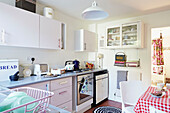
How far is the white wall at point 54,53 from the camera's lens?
2.12 m

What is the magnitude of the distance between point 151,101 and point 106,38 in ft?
8.24

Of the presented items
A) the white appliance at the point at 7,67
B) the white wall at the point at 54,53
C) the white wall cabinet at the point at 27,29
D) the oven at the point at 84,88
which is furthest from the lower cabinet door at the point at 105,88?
the white appliance at the point at 7,67

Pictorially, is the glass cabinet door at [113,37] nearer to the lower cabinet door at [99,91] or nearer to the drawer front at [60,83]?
the lower cabinet door at [99,91]

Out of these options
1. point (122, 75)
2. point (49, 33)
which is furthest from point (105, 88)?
point (49, 33)

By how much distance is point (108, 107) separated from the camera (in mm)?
3074

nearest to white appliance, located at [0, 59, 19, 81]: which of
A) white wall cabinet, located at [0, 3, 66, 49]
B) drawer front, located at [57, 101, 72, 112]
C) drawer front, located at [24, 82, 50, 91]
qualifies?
white wall cabinet, located at [0, 3, 66, 49]

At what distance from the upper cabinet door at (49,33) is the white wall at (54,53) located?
0.35 m

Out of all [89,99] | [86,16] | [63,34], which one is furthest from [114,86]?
[86,16]

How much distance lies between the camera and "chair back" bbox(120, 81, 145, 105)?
200cm

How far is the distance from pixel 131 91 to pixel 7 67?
2.20m

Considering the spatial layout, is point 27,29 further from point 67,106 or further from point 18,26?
point 67,106

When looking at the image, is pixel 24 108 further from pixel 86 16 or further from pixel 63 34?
pixel 63 34

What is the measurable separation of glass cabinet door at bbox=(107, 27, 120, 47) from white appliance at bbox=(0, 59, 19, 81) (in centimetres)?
257

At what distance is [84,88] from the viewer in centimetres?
272
